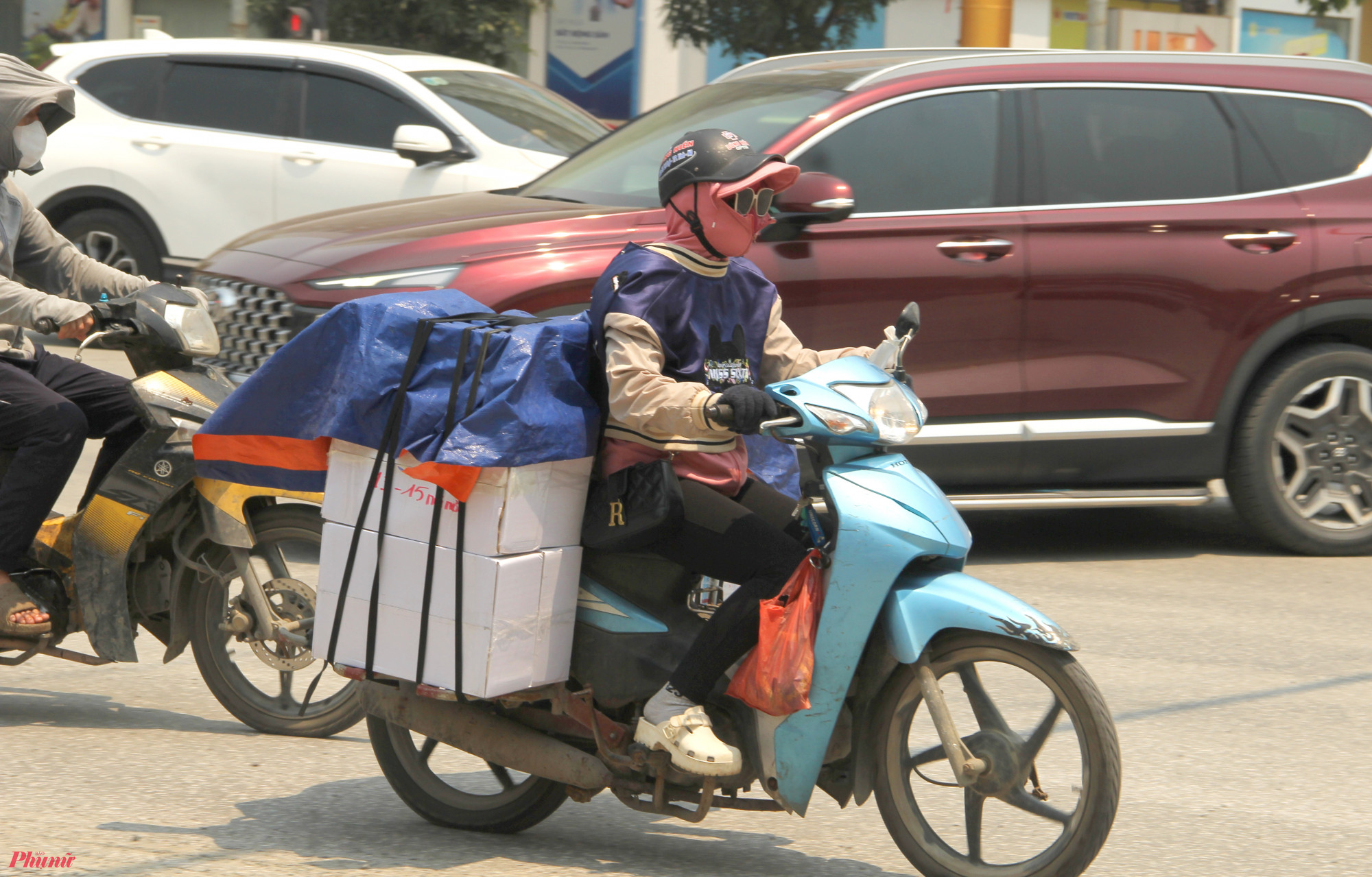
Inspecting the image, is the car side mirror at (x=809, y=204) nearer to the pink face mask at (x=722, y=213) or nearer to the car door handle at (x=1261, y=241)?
the car door handle at (x=1261, y=241)

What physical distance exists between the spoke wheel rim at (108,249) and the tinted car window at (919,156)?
633 cm

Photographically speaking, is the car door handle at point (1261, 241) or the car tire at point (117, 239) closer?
the car door handle at point (1261, 241)

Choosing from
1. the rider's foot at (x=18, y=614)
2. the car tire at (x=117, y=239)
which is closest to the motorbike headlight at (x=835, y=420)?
the rider's foot at (x=18, y=614)

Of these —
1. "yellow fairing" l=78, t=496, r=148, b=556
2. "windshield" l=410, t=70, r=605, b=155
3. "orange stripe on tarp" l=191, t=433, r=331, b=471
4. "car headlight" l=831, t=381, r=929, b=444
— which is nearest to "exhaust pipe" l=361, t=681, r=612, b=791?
"orange stripe on tarp" l=191, t=433, r=331, b=471

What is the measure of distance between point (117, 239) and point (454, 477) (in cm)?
869

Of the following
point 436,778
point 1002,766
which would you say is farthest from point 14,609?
point 1002,766

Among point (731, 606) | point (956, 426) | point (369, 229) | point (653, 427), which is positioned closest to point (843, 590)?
point (731, 606)

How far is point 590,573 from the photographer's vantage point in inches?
142

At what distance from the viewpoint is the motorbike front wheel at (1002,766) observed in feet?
10.5

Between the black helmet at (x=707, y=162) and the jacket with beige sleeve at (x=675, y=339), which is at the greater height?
the black helmet at (x=707, y=162)

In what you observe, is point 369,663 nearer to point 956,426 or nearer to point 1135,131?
point 956,426

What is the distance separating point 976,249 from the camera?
6559mm

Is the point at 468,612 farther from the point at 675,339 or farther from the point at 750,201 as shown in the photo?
the point at 750,201

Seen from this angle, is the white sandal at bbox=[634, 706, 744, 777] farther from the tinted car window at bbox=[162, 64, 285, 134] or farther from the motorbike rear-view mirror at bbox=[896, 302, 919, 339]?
the tinted car window at bbox=[162, 64, 285, 134]
